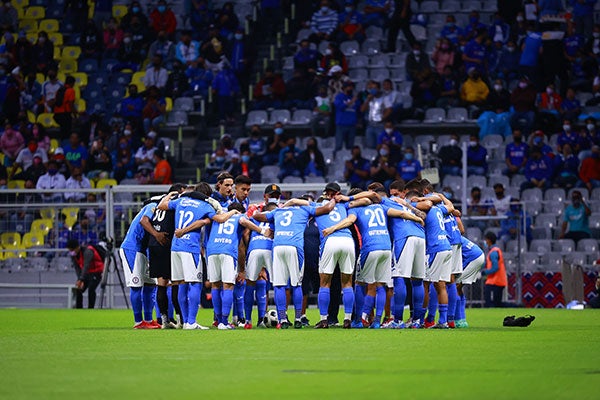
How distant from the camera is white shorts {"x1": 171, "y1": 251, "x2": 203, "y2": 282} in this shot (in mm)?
17752

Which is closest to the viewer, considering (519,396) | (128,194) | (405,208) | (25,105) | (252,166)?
(519,396)

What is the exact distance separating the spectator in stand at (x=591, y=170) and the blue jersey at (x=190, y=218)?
1492 cm

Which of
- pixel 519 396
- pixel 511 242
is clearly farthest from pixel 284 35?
pixel 519 396

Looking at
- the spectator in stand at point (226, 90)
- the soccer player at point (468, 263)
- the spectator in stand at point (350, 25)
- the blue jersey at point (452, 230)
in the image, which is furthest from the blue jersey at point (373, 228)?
the spectator in stand at point (350, 25)

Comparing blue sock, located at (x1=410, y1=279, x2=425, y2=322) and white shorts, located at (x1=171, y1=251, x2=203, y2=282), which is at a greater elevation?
white shorts, located at (x1=171, y1=251, x2=203, y2=282)

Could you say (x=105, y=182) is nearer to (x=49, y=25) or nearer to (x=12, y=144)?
(x=12, y=144)

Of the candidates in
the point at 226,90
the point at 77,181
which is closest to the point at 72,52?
the point at 226,90

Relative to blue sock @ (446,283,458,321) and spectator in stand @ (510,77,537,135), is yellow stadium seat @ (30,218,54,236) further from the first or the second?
blue sock @ (446,283,458,321)

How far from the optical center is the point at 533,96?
106ft

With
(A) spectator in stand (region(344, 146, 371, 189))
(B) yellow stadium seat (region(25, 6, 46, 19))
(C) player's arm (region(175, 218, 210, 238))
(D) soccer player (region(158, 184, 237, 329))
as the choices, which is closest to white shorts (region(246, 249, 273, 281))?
(D) soccer player (region(158, 184, 237, 329))

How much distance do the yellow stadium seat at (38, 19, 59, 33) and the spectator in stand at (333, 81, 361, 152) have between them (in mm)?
11274

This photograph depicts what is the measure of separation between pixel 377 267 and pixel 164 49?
20255 mm

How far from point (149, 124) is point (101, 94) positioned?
3078 millimetres

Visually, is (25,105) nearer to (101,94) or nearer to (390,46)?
(101,94)
